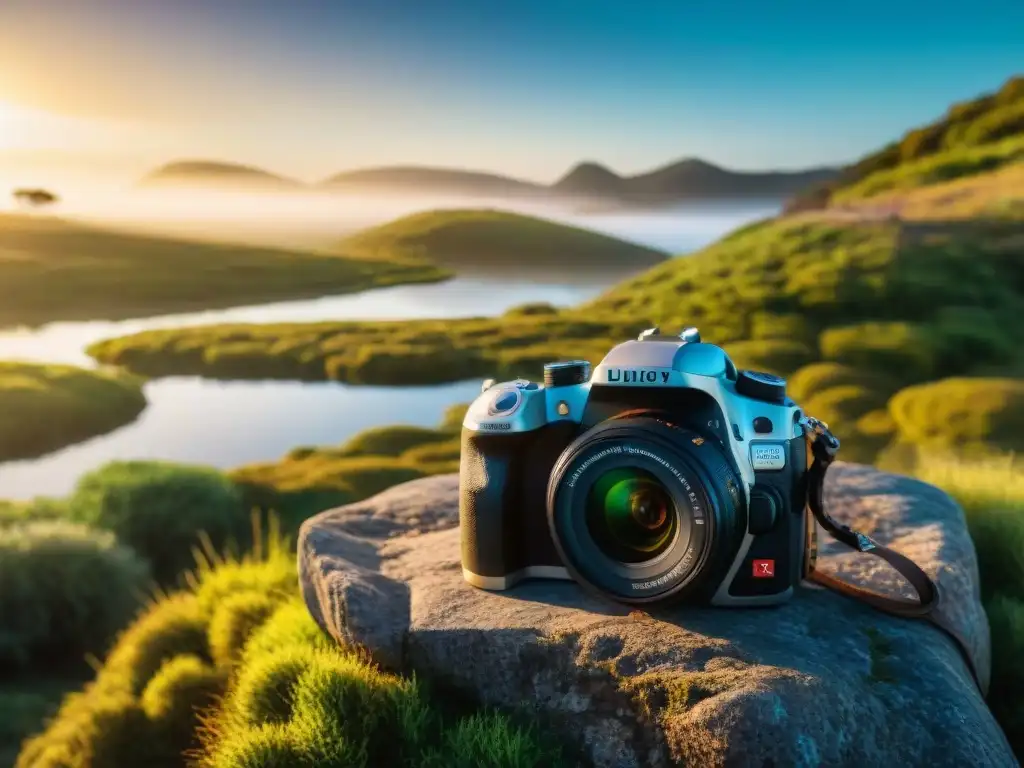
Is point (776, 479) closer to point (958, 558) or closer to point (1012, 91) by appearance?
point (958, 558)

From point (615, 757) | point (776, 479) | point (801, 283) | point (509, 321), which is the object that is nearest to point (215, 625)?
point (615, 757)

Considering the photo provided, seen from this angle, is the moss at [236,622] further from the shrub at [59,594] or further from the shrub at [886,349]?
the shrub at [886,349]

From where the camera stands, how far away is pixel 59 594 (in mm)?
5820

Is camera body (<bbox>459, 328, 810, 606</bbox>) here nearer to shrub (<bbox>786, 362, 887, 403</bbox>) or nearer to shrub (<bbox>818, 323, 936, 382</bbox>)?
shrub (<bbox>786, 362, 887, 403</bbox>)

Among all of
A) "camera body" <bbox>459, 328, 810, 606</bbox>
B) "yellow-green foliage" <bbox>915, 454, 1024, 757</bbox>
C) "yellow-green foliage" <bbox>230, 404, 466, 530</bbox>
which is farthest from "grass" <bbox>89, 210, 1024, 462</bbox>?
"camera body" <bbox>459, 328, 810, 606</bbox>

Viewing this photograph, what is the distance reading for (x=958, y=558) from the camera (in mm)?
2932

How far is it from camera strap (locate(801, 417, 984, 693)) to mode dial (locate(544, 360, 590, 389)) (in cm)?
64

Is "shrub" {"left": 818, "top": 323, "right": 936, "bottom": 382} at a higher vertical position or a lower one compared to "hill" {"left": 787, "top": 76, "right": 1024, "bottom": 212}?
lower

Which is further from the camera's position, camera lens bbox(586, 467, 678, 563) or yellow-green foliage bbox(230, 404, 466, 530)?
yellow-green foliage bbox(230, 404, 466, 530)

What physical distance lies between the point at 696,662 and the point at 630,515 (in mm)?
403

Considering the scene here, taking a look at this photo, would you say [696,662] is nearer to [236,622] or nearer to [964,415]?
[236,622]

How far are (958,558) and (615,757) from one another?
4.84 ft

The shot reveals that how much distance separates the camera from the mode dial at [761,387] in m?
2.28

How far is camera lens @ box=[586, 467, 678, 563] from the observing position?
229 centimetres
